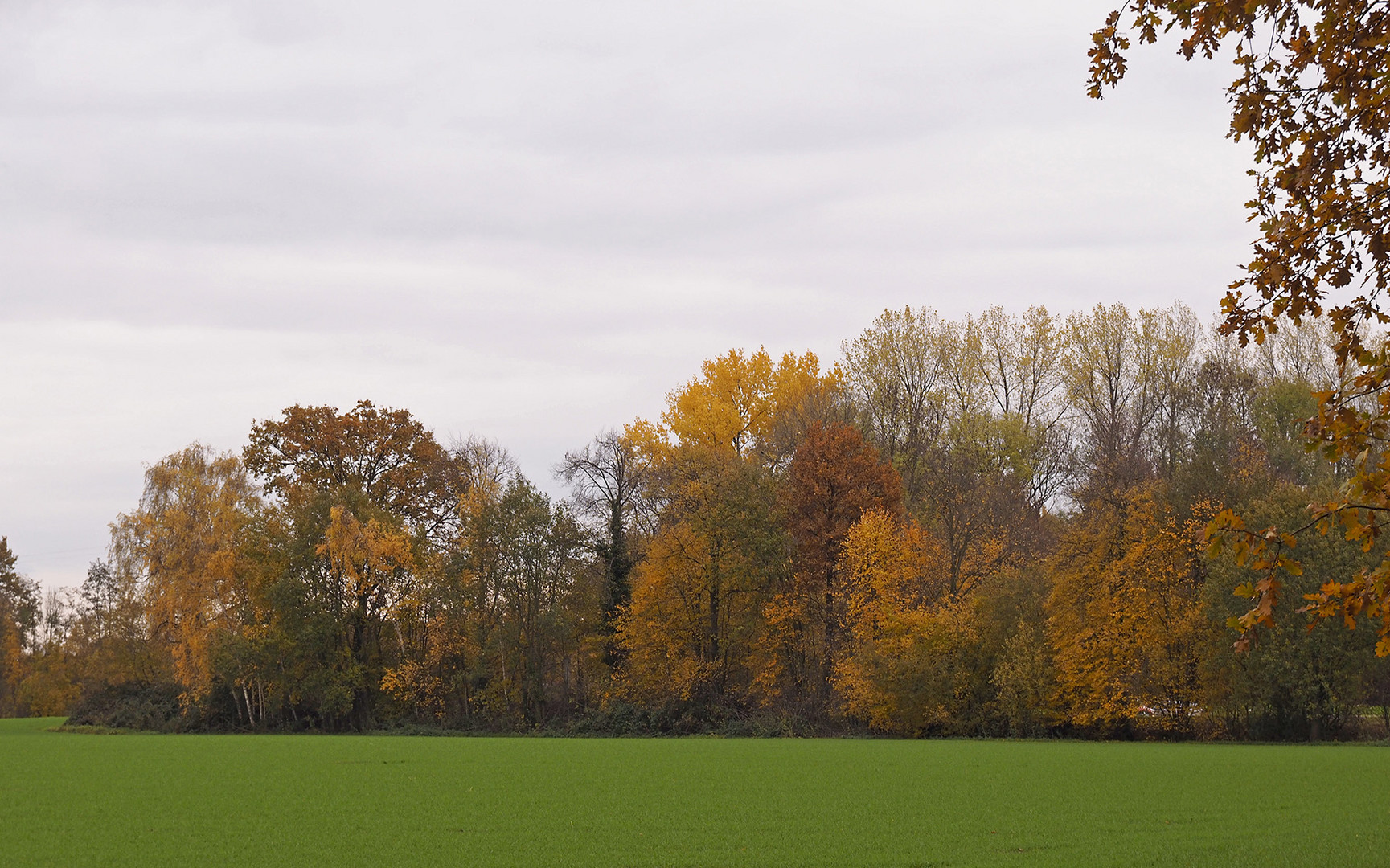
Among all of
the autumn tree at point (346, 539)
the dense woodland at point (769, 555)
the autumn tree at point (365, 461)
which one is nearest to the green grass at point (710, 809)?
the dense woodland at point (769, 555)

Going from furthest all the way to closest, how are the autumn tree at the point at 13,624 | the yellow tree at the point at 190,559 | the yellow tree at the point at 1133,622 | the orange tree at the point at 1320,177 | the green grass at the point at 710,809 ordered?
1. the autumn tree at the point at 13,624
2. the yellow tree at the point at 190,559
3. the yellow tree at the point at 1133,622
4. the green grass at the point at 710,809
5. the orange tree at the point at 1320,177

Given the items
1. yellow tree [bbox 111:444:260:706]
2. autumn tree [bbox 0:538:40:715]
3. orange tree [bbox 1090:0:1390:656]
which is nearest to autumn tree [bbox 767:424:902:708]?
yellow tree [bbox 111:444:260:706]

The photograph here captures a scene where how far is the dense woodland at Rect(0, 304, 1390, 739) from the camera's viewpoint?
132 ft

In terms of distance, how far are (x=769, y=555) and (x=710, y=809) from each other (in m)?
29.8

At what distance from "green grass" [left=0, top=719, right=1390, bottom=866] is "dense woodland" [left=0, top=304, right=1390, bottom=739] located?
913cm

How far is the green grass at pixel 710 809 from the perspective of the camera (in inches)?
551

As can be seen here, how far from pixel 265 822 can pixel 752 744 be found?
23.2m

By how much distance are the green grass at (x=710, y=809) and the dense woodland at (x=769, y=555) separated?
30.0ft

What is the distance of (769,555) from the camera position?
48.3 metres

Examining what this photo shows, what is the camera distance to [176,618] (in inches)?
2044

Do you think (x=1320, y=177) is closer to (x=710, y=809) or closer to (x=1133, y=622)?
(x=710, y=809)

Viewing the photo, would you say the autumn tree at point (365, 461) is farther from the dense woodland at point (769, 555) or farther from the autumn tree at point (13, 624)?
the autumn tree at point (13, 624)

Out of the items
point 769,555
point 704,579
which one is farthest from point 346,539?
point 769,555

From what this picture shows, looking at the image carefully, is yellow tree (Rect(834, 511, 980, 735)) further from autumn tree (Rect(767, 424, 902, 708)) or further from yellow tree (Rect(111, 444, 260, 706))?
yellow tree (Rect(111, 444, 260, 706))
